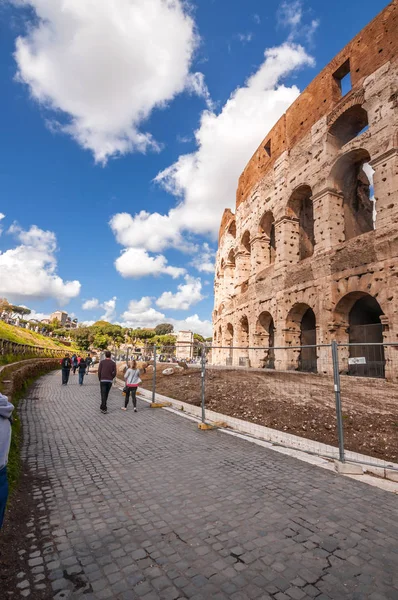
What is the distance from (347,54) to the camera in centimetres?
1703

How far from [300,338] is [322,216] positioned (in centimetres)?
747

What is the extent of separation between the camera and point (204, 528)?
288 cm

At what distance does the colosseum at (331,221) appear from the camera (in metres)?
13.5

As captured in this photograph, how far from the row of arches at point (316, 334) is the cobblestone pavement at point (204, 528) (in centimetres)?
732

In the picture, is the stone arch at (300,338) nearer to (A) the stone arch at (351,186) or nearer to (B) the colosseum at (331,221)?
(B) the colosseum at (331,221)

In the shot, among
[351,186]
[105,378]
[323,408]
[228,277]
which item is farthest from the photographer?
[228,277]

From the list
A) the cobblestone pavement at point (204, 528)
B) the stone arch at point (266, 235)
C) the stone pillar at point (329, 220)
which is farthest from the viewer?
the stone arch at point (266, 235)

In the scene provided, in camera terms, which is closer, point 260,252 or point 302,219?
point 302,219

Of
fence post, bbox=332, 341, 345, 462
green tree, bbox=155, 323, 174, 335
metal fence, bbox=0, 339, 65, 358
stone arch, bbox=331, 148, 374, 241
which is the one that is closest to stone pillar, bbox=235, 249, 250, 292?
stone arch, bbox=331, 148, 374, 241

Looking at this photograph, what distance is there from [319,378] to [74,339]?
7203cm

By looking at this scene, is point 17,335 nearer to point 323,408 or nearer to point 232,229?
point 232,229

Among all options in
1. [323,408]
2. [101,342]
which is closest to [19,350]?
[323,408]

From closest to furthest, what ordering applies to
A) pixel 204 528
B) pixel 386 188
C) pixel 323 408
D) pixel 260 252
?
pixel 204 528 < pixel 323 408 < pixel 386 188 < pixel 260 252

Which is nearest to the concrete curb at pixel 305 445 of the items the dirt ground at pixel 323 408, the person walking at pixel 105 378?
the dirt ground at pixel 323 408
